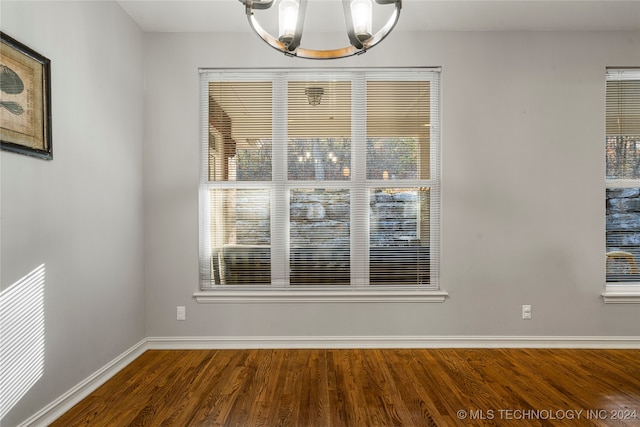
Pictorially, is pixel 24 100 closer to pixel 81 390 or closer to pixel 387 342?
pixel 81 390

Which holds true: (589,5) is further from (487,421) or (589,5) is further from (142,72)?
(142,72)

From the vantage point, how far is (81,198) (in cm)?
225

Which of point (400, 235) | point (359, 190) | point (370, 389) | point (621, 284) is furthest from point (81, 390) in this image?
point (621, 284)

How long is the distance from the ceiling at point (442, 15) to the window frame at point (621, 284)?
0.37 m

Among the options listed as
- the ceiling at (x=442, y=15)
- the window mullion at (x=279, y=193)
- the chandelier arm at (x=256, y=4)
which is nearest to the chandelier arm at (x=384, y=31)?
the chandelier arm at (x=256, y=4)

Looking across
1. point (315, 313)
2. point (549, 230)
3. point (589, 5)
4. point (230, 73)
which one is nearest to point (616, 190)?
point (549, 230)

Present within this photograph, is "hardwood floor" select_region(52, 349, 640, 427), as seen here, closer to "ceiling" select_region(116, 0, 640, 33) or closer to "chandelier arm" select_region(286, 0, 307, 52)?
"chandelier arm" select_region(286, 0, 307, 52)

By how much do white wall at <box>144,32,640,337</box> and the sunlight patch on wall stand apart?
1.15 m

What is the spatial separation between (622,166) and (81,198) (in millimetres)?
4485

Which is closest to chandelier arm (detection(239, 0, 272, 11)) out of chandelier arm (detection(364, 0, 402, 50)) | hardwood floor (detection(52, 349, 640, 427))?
chandelier arm (detection(364, 0, 402, 50))

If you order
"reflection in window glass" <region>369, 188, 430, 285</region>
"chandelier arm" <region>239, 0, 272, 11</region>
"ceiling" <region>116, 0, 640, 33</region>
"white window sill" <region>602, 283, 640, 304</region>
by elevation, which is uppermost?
"ceiling" <region>116, 0, 640, 33</region>

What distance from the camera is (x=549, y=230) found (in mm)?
3029

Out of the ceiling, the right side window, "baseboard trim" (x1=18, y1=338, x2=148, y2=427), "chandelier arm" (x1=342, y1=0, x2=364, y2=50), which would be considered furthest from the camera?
the right side window

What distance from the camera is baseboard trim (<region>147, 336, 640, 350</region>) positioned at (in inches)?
119
